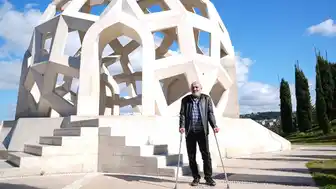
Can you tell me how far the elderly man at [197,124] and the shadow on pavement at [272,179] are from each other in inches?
36.2

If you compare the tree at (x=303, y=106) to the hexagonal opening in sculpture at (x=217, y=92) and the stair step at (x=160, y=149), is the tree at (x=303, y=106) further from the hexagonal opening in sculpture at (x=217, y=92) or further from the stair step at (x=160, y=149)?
the stair step at (x=160, y=149)

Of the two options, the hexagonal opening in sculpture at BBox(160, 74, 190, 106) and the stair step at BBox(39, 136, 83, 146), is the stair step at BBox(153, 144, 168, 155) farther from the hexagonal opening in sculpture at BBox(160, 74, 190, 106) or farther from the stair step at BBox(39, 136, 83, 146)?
the hexagonal opening in sculpture at BBox(160, 74, 190, 106)

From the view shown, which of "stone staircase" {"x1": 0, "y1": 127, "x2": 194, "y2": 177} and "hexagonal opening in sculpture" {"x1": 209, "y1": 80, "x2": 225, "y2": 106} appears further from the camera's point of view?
"hexagonal opening in sculpture" {"x1": 209, "y1": 80, "x2": 225, "y2": 106}

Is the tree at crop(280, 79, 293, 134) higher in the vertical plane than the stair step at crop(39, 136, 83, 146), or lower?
higher

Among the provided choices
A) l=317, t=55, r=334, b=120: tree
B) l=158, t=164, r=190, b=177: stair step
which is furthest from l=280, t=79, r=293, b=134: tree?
l=158, t=164, r=190, b=177: stair step

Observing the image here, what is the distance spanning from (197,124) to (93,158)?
11.8ft

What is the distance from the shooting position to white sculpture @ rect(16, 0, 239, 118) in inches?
492

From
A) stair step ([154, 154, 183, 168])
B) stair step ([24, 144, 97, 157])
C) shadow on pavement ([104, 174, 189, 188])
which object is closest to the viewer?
shadow on pavement ([104, 174, 189, 188])

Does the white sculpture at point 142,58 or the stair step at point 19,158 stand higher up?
the white sculpture at point 142,58

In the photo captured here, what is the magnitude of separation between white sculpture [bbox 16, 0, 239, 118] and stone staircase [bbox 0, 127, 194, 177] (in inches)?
144

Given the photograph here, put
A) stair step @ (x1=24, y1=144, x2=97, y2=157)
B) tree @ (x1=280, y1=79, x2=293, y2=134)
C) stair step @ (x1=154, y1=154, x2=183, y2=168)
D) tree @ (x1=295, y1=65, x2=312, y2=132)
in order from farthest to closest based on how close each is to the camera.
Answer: tree @ (x1=280, y1=79, x2=293, y2=134), tree @ (x1=295, y1=65, x2=312, y2=132), stair step @ (x1=24, y1=144, x2=97, y2=157), stair step @ (x1=154, y1=154, x2=183, y2=168)

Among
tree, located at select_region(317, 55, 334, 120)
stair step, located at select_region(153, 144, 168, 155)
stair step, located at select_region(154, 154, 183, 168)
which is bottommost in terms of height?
stair step, located at select_region(154, 154, 183, 168)

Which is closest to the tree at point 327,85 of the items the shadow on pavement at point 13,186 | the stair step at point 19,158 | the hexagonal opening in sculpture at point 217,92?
the hexagonal opening in sculpture at point 217,92

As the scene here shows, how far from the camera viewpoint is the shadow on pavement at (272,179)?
19.2ft
